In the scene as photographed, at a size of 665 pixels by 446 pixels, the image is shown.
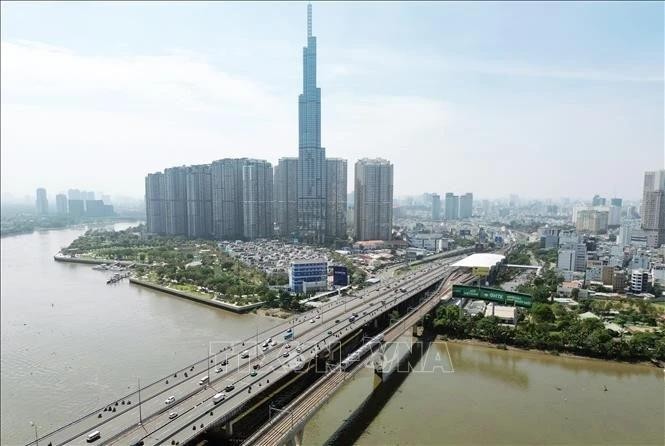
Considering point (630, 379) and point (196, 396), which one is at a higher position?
point (196, 396)

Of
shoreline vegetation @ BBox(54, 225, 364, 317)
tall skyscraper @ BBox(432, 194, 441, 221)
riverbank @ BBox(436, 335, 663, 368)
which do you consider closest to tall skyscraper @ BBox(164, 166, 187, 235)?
shoreline vegetation @ BBox(54, 225, 364, 317)

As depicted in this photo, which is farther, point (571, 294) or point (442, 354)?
point (571, 294)

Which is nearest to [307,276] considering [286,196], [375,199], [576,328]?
[576,328]

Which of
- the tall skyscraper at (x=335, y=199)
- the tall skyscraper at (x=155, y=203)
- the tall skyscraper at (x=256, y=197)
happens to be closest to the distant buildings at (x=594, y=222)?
the tall skyscraper at (x=335, y=199)

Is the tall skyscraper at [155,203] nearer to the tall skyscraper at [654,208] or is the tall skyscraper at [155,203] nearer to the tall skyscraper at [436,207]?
the tall skyscraper at [654,208]

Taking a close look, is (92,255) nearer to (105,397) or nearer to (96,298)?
(96,298)

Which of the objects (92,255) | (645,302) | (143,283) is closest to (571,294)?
(645,302)
